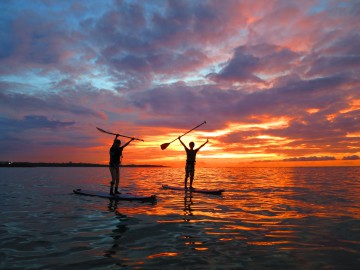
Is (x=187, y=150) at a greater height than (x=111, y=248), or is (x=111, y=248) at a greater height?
(x=187, y=150)

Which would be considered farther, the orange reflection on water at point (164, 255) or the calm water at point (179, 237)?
the orange reflection on water at point (164, 255)

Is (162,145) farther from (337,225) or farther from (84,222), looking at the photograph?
(337,225)

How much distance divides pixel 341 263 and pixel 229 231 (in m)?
3.29

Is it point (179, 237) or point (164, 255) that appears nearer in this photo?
point (164, 255)

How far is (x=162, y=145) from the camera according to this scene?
24.4 metres

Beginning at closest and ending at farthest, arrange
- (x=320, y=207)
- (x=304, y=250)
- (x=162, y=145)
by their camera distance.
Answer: (x=304, y=250) → (x=320, y=207) → (x=162, y=145)

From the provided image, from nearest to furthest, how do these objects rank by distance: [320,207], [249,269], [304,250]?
[249,269] → [304,250] → [320,207]

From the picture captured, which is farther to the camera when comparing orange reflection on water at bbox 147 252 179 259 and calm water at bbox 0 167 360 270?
orange reflection on water at bbox 147 252 179 259

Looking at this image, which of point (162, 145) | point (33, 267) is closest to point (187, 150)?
point (162, 145)

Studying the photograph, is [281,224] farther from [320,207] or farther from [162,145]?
[162,145]

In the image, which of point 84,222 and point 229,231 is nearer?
point 229,231

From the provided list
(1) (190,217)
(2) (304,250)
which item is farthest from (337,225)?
(1) (190,217)

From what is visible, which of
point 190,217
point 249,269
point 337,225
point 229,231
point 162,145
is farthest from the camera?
point 162,145

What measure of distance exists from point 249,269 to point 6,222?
27.6 feet
